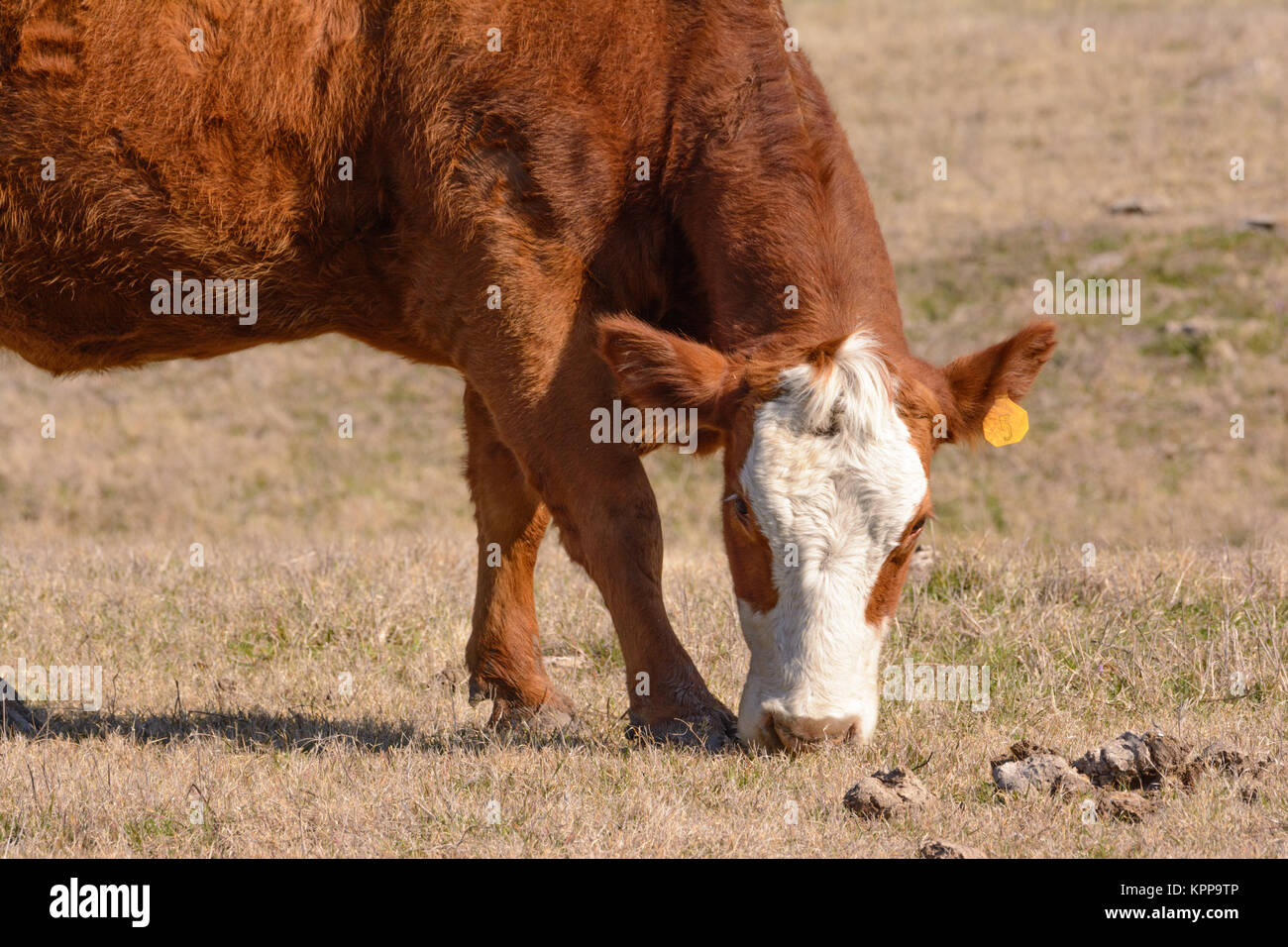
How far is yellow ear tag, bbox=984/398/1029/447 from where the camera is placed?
220 inches

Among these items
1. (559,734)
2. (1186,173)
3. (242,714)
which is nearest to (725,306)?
(559,734)

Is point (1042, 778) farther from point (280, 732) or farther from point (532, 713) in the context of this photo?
point (280, 732)

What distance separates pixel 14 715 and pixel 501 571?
2.13 meters

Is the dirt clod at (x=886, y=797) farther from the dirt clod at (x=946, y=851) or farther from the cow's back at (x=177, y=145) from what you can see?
the cow's back at (x=177, y=145)

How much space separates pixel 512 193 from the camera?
18.2ft

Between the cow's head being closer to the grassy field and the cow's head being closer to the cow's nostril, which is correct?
the cow's nostril

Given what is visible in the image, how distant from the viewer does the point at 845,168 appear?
5840 millimetres

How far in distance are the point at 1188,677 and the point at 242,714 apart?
4004mm

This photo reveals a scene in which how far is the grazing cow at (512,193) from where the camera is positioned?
553 cm

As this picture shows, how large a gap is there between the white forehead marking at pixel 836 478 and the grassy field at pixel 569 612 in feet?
2.30

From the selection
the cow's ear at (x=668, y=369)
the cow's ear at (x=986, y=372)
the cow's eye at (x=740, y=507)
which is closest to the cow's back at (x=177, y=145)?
the cow's ear at (x=668, y=369)

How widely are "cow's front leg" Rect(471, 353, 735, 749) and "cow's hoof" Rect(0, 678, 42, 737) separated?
7.90 feet

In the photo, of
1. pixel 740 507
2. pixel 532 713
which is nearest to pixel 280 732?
pixel 532 713

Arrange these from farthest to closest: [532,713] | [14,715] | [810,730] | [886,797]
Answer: [532,713] < [14,715] < [810,730] < [886,797]
